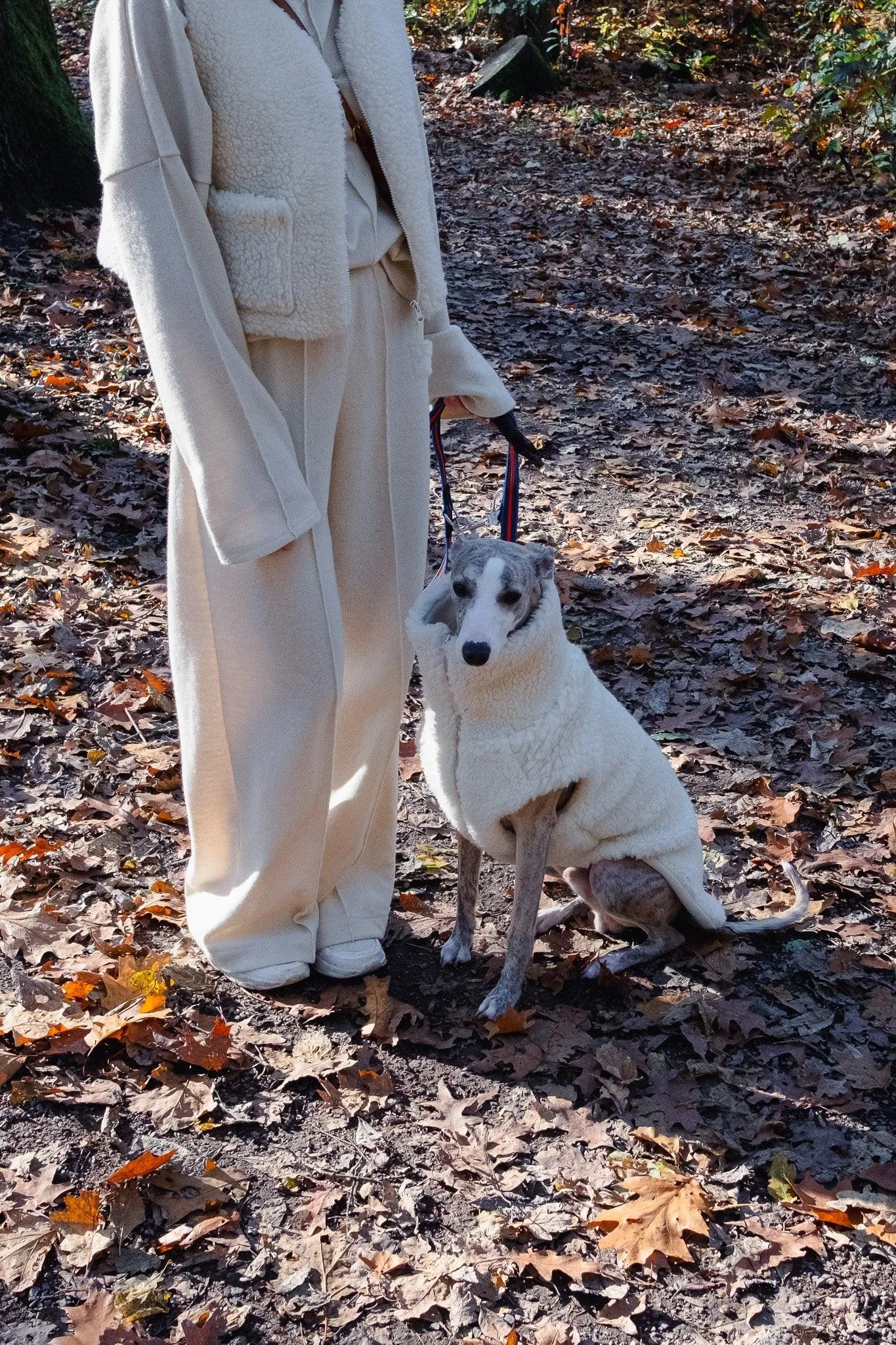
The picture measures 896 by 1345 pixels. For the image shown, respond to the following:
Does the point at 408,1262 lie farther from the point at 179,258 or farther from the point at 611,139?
the point at 611,139

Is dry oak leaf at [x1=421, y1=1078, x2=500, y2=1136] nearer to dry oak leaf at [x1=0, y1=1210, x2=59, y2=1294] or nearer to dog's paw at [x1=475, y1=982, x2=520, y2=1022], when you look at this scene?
dog's paw at [x1=475, y1=982, x2=520, y2=1022]

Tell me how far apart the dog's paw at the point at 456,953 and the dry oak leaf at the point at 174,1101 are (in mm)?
834

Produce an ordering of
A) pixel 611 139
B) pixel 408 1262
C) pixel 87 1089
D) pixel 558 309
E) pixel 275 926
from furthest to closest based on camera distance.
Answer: pixel 611 139
pixel 558 309
pixel 275 926
pixel 87 1089
pixel 408 1262

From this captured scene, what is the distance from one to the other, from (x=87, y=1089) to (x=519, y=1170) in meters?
1.11

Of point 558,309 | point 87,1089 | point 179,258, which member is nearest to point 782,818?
point 87,1089

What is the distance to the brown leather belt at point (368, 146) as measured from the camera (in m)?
2.93

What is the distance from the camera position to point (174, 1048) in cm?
317

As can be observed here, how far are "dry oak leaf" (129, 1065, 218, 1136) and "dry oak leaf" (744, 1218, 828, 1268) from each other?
53.3 inches

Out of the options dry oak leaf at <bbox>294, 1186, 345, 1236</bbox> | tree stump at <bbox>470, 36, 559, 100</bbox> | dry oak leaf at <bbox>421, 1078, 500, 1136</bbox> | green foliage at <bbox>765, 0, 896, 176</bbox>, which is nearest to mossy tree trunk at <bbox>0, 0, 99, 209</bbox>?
tree stump at <bbox>470, 36, 559, 100</bbox>

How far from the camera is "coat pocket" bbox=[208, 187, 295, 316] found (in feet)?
9.06

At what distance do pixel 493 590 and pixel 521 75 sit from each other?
12409 millimetres

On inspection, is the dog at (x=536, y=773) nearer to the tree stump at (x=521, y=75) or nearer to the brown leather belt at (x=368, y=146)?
the brown leather belt at (x=368, y=146)

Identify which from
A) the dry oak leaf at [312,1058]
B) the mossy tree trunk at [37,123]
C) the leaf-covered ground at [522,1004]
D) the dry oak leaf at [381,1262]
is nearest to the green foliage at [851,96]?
the leaf-covered ground at [522,1004]

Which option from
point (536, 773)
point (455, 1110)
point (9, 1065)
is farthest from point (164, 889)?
point (536, 773)
